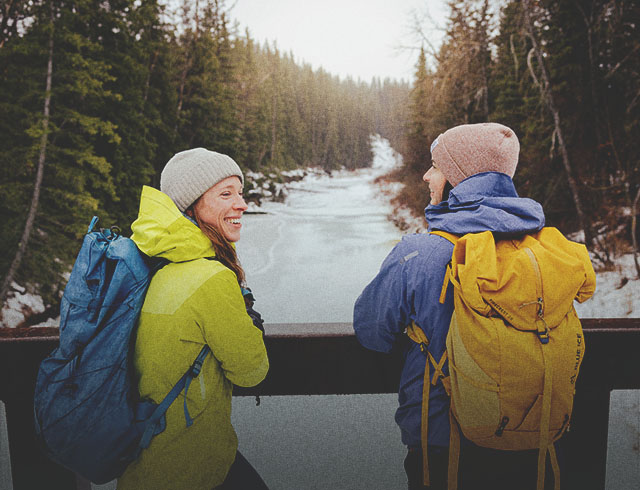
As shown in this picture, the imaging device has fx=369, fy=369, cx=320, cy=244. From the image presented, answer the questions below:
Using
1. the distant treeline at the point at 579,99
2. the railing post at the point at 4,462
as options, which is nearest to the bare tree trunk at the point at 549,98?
the distant treeline at the point at 579,99

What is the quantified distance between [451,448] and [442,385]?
230 millimetres

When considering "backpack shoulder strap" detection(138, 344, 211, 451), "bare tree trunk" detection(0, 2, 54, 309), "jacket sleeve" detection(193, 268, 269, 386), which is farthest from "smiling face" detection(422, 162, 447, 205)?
"bare tree trunk" detection(0, 2, 54, 309)

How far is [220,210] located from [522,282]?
1.24 m

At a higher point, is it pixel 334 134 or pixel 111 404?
pixel 334 134

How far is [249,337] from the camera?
1368mm

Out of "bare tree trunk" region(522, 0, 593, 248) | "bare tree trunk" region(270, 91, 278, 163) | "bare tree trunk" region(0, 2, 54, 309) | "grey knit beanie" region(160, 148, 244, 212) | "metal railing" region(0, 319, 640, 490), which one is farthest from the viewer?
"bare tree trunk" region(270, 91, 278, 163)

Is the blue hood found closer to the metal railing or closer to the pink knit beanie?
the pink knit beanie

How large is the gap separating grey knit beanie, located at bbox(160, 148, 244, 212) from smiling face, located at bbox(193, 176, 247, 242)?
0.03 m

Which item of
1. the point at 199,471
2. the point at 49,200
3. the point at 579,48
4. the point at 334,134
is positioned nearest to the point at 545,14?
the point at 579,48

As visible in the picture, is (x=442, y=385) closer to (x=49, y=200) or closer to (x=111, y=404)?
(x=111, y=404)

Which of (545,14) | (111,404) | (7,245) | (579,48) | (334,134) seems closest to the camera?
(111,404)

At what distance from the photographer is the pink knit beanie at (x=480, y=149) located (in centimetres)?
154

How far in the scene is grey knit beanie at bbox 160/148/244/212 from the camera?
63.6 inches

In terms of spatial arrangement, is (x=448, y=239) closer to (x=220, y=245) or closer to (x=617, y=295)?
(x=220, y=245)
